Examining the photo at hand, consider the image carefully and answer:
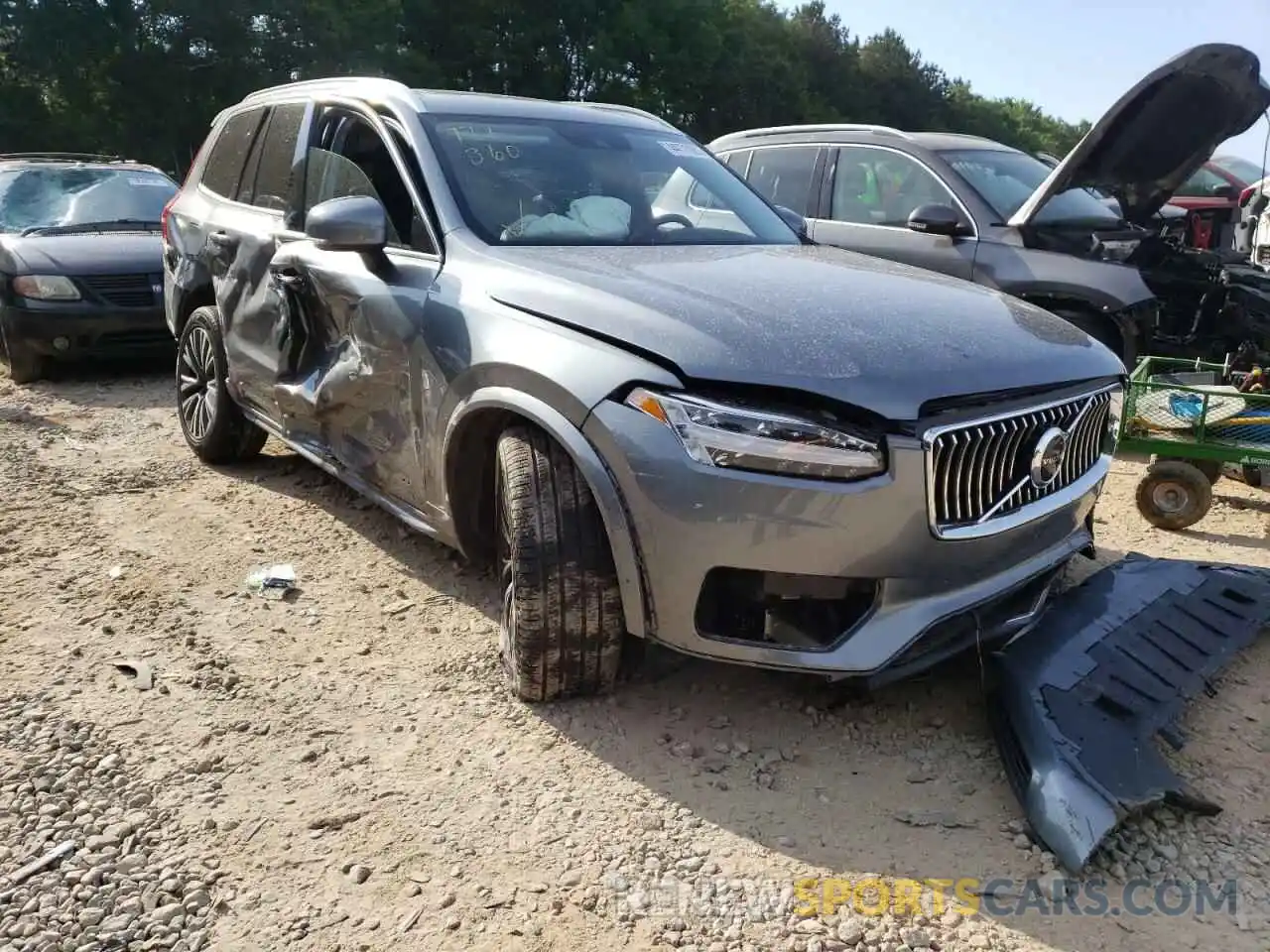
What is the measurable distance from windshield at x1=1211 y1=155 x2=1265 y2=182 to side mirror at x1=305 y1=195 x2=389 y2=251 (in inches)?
483

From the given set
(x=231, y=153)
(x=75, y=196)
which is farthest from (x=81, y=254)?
(x=231, y=153)

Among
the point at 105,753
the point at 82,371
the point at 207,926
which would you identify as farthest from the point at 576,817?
the point at 82,371

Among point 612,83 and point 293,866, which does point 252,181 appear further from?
point 612,83

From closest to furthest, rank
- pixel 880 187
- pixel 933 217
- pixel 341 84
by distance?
pixel 341 84 < pixel 933 217 < pixel 880 187

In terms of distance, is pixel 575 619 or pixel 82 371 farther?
pixel 82 371

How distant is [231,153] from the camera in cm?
504

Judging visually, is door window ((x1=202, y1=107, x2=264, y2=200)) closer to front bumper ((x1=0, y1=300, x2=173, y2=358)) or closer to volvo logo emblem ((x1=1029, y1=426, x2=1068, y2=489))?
front bumper ((x1=0, y1=300, x2=173, y2=358))

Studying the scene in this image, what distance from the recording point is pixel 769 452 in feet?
7.84

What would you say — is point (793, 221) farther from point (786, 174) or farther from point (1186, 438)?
point (786, 174)

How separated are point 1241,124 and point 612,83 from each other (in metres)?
32.3

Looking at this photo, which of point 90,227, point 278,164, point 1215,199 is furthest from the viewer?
point 1215,199

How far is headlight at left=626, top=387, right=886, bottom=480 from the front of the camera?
7.82 feet

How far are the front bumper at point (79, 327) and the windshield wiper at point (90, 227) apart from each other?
2.71 feet

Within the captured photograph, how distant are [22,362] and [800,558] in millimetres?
6976
